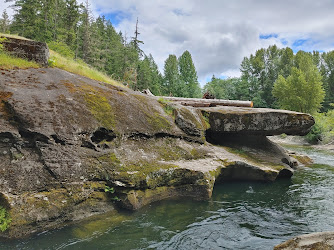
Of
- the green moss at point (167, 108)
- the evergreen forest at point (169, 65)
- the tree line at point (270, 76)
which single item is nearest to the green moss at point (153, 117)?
the green moss at point (167, 108)

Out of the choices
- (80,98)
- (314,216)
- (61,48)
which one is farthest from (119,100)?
(61,48)

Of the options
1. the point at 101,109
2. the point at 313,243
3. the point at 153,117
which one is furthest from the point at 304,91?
the point at 313,243

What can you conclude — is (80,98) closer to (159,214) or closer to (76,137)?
(76,137)

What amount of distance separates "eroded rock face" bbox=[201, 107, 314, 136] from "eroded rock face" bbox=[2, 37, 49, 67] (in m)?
8.42

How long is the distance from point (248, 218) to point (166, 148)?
4088 mm

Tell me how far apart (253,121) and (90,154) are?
9.14 metres

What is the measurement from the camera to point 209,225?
678 cm

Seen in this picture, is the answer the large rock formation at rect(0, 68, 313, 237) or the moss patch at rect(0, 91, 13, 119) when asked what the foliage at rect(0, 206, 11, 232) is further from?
the moss patch at rect(0, 91, 13, 119)

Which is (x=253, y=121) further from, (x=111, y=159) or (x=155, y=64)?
(x=155, y=64)

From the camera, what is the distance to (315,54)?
2884 inches

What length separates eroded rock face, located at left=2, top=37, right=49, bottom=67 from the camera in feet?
31.8

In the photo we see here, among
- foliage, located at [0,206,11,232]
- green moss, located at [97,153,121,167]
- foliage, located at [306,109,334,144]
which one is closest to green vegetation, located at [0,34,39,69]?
green moss, located at [97,153,121,167]

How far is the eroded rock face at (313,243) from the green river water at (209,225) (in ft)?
5.21

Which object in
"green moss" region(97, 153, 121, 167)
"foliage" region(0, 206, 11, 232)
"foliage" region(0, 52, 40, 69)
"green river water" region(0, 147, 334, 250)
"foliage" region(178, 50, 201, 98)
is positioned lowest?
"green river water" region(0, 147, 334, 250)
